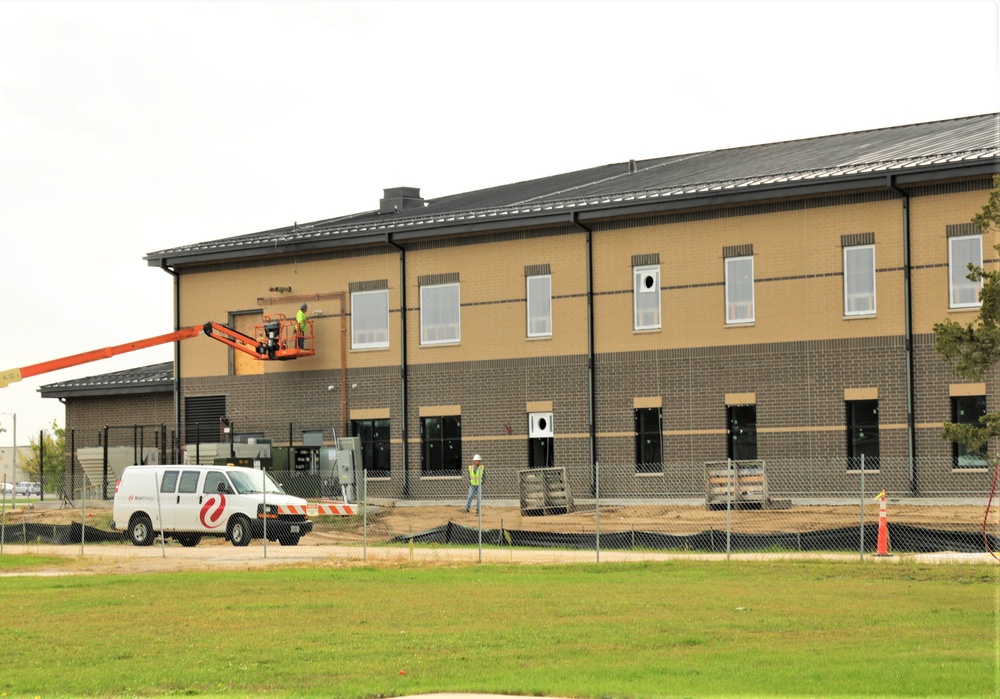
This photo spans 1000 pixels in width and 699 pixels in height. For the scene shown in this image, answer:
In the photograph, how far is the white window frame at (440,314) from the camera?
150 feet

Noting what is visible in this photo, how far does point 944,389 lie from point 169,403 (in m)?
28.7

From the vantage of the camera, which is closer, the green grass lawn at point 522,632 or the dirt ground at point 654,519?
the green grass lawn at point 522,632

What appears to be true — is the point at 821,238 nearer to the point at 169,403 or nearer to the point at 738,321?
the point at 738,321

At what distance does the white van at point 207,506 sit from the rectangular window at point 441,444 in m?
11.4

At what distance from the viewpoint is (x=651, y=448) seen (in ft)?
140

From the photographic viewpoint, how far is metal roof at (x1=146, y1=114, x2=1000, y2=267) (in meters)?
38.8

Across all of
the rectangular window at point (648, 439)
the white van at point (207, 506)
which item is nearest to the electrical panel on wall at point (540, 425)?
the rectangular window at point (648, 439)

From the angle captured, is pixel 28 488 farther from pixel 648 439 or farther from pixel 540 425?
pixel 648 439

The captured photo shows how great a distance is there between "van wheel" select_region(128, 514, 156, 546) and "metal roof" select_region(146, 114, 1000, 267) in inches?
→ 587

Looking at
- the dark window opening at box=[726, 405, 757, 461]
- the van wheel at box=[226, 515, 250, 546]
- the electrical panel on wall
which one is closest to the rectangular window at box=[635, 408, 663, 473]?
the dark window opening at box=[726, 405, 757, 461]

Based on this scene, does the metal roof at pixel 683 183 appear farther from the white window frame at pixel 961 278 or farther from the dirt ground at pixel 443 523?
the dirt ground at pixel 443 523

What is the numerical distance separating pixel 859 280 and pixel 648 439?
780cm

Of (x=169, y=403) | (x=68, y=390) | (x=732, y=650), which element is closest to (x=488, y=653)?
(x=732, y=650)

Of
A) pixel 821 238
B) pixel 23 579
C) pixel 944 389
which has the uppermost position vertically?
pixel 821 238
